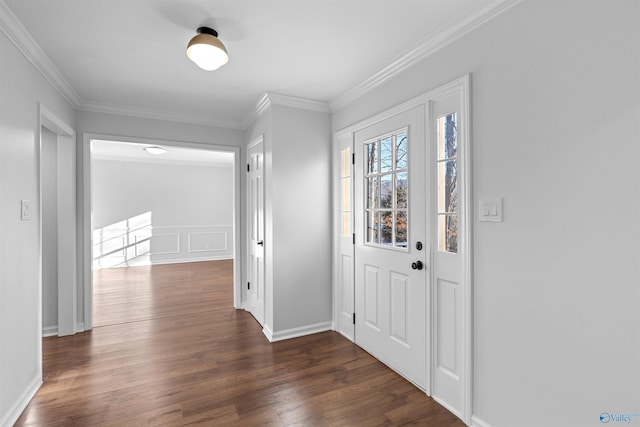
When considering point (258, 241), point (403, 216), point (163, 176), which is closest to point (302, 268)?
point (258, 241)

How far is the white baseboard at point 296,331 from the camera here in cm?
305

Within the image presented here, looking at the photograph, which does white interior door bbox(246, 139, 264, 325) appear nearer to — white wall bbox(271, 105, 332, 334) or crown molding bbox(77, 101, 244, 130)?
white wall bbox(271, 105, 332, 334)

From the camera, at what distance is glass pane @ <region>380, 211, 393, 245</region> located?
2533mm

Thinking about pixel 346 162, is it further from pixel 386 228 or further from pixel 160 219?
pixel 160 219

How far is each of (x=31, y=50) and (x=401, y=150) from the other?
2766 millimetres

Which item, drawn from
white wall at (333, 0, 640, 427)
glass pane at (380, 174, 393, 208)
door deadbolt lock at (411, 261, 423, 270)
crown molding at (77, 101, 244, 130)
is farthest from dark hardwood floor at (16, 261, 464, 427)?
crown molding at (77, 101, 244, 130)

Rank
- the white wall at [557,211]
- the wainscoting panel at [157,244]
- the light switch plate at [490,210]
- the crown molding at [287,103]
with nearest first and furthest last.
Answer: the white wall at [557,211] < the light switch plate at [490,210] < the crown molding at [287,103] < the wainscoting panel at [157,244]

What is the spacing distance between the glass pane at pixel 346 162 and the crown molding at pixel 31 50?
2542 mm

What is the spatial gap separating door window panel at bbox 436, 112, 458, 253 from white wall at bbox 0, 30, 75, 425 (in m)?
2.74

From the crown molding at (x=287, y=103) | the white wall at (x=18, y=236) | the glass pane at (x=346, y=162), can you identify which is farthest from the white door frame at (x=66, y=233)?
the glass pane at (x=346, y=162)

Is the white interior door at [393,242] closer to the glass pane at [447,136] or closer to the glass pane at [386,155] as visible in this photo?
the glass pane at [386,155]

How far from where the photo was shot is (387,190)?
8.42ft

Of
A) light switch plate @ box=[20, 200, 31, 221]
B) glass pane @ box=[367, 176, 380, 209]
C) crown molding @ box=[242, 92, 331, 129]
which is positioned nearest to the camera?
light switch plate @ box=[20, 200, 31, 221]

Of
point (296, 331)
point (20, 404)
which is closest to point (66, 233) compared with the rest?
point (20, 404)
